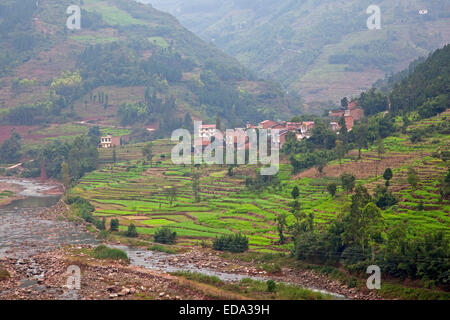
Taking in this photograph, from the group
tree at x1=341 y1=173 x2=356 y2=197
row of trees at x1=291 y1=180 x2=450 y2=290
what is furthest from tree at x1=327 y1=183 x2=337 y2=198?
row of trees at x1=291 y1=180 x2=450 y2=290

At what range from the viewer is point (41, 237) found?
3984cm

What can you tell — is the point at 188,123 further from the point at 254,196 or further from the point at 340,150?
the point at 254,196

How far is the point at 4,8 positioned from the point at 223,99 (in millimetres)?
43942

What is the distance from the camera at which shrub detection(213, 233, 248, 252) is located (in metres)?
34.8

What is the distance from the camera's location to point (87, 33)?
115 metres

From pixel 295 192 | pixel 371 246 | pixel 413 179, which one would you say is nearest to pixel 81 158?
pixel 295 192

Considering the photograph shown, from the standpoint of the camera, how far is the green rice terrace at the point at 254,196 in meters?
35.2

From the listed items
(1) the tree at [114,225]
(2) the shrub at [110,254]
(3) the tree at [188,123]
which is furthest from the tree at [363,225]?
(3) the tree at [188,123]

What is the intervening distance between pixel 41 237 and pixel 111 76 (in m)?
58.6

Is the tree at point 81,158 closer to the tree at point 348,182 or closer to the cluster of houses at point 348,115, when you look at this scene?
the cluster of houses at point 348,115

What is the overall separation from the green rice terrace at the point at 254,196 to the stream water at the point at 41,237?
2.80 metres

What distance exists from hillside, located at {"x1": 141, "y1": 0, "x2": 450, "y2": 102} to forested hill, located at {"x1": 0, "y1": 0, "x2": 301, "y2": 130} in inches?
677

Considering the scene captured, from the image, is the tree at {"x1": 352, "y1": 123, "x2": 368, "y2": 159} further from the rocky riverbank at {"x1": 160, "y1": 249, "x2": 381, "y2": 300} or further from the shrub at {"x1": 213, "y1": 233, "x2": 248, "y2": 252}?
the rocky riverbank at {"x1": 160, "y1": 249, "x2": 381, "y2": 300}
